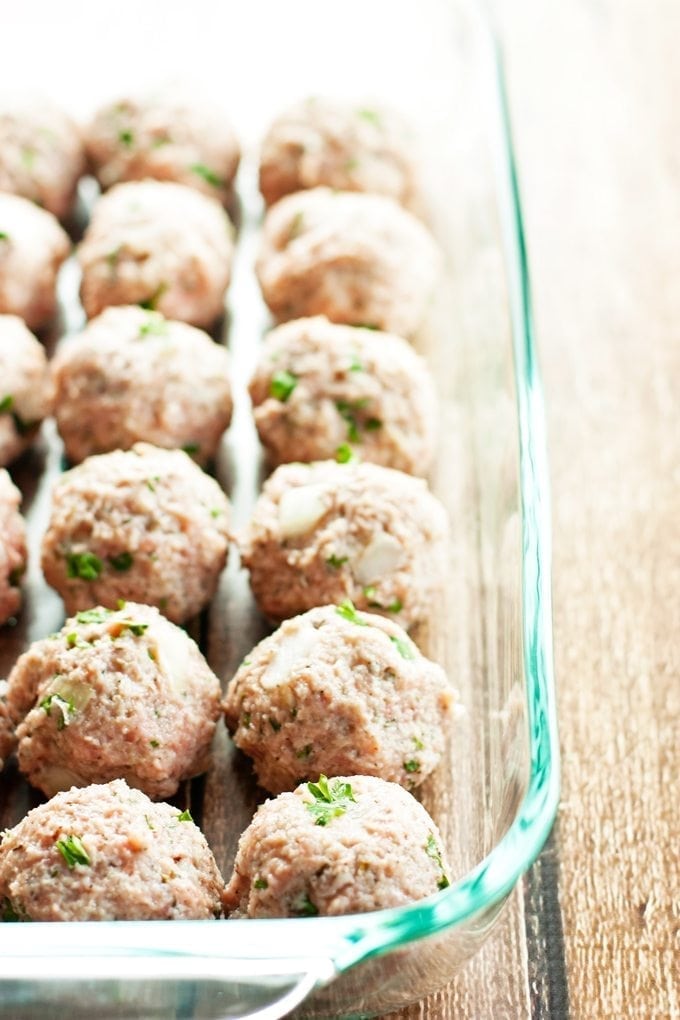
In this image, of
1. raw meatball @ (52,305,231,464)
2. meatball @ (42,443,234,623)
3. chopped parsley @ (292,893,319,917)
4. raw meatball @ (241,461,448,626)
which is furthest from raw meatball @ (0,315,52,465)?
chopped parsley @ (292,893,319,917)

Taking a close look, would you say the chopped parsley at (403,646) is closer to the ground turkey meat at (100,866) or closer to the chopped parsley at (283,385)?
the ground turkey meat at (100,866)

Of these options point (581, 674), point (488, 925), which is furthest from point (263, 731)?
point (581, 674)

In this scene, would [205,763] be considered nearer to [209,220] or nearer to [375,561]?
[375,561]

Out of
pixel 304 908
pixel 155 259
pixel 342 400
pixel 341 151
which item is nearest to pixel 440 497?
pixel 342 400

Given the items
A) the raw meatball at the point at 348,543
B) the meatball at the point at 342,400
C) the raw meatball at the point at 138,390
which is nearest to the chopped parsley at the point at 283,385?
the meatball at the point at 342,400

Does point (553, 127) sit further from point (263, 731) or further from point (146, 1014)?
point (146, 1014)

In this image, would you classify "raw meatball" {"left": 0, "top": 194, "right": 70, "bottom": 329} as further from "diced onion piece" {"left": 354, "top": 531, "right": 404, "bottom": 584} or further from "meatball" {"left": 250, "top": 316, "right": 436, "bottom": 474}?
"diced onion piece" {"left": 354, "top": 531, "right": 404, "bottom": 584}
